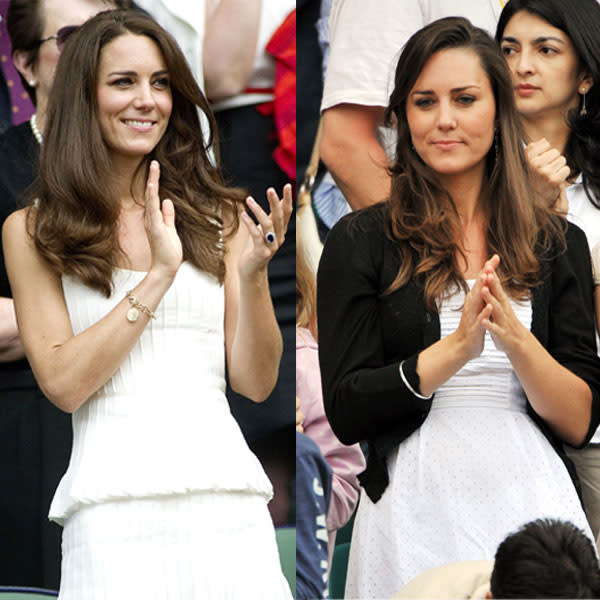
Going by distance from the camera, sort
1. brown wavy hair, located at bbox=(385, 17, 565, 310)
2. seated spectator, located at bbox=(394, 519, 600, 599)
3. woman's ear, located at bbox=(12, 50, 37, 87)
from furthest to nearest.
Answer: woman's ear, located at bbox=(12, 50, 37, 87) → brown wavy hair, located at bbox=(385, 17, 565, 310) → seated spectator, located at bbox=(394, 519, 600, 599)

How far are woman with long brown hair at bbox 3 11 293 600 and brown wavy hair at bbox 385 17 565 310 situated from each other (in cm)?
43

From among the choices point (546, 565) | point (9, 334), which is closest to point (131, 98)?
point (9, 334)

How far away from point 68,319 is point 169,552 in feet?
1.91

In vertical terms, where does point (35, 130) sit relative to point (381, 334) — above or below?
above

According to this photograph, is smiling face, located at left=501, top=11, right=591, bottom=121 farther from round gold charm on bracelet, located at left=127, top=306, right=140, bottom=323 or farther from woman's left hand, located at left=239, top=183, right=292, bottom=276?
round gold charm on bracelet, located at left=127, top=306, right=140, bottom=323

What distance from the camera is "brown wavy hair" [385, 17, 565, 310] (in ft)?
8.99

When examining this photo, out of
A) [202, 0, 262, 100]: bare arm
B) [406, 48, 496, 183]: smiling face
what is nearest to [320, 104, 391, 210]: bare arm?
[406, 48, 496, 183]: smiling face

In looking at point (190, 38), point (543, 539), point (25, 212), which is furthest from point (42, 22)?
point (543, 539)

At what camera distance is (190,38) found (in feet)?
10.2

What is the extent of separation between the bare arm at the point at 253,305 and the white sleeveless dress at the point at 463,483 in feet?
1.31

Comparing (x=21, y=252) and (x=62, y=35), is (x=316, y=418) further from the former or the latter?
(x=62, y=35)

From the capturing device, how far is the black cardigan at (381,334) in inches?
103

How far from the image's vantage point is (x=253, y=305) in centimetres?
253

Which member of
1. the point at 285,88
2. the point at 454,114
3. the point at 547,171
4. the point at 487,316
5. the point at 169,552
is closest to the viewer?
the point at 169,552
